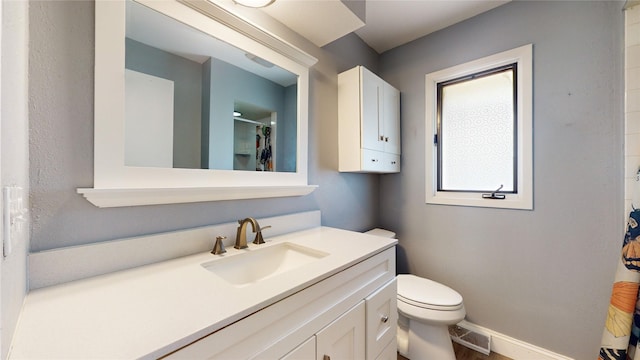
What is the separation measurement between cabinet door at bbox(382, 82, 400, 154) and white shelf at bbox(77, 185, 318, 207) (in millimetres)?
976

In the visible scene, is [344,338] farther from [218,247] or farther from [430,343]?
[430,343]

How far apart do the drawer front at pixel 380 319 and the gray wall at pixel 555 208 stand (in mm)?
875

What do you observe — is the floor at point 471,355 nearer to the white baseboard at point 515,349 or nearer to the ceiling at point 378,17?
the white baseboard at point 515,349

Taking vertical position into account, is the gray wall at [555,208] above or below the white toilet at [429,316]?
above

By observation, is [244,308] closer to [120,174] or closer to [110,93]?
[120,174]

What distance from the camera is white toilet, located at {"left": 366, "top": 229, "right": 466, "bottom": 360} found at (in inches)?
52.9

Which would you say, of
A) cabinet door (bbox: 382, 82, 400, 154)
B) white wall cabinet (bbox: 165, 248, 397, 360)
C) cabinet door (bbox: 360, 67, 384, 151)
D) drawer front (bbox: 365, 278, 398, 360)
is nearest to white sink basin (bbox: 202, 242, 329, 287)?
white wall cabinet (bbox: 165, 248, 397, 360)

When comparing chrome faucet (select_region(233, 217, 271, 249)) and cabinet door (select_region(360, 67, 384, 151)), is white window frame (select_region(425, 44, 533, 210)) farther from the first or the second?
chrome faucet (select_region(233, 217, 271, 249))

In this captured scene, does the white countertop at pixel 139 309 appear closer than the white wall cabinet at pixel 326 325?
Yes

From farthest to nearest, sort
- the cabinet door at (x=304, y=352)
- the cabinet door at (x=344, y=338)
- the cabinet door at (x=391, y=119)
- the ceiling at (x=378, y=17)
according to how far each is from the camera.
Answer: the cabinet door at (x=391, y=119)
the ceiling at (x=378, y=17)
the cabinet door at (x=344, y=338)
the cabinet door at (x=304, y=352)

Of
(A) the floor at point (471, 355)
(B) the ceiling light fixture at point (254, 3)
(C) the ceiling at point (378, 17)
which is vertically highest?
(C) the ceiling at point (378, 17)

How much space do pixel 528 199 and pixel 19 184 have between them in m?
2.24

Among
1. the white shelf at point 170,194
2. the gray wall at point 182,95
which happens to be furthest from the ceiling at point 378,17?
the white shelf at point 170,194

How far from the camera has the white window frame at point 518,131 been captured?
149cm
